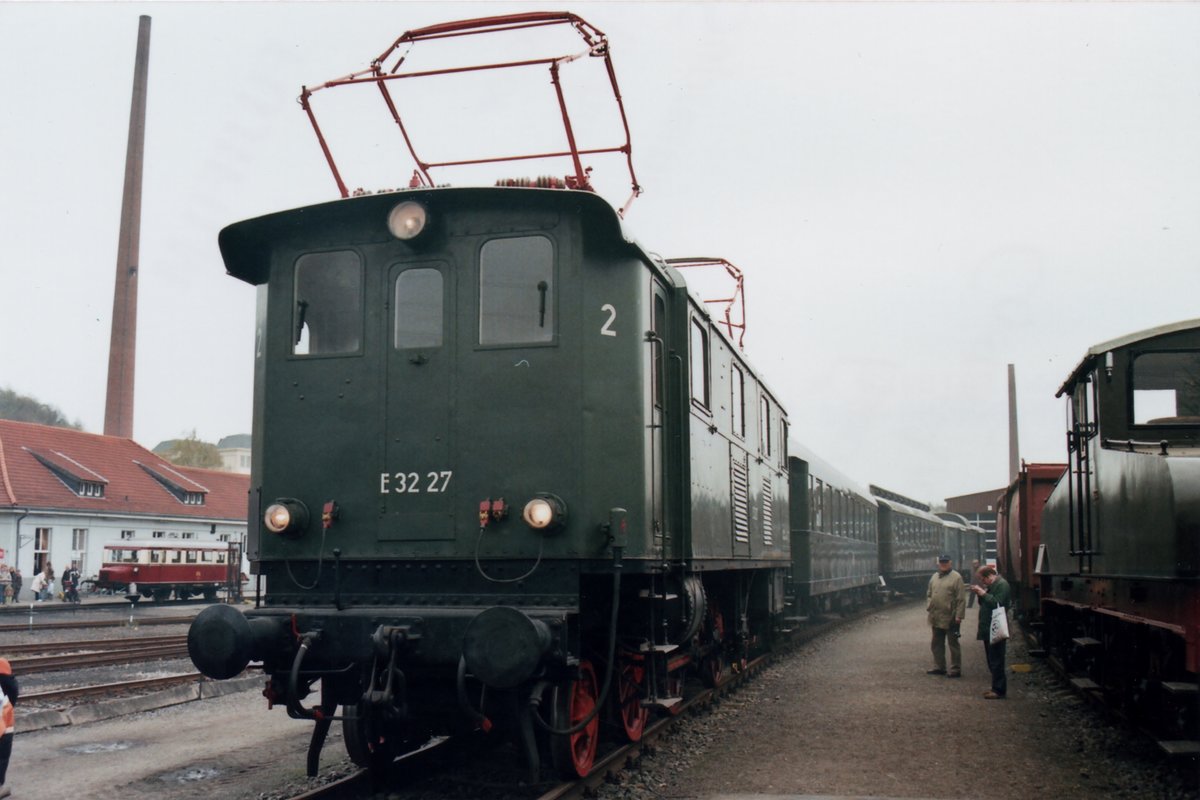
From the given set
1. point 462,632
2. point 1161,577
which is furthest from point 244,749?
point 1161,577

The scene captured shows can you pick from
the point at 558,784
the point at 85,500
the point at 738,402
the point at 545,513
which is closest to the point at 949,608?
the point at 738,402

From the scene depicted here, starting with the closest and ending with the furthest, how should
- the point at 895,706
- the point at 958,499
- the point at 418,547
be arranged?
the point at 418,547 < the point at 895,706 < the point at 958,499

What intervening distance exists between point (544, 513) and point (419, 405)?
1174 millimetres

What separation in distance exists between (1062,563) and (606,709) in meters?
5.83

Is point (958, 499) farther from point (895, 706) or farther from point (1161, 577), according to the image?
point (1161, 577)

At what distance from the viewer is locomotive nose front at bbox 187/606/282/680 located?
6461mm

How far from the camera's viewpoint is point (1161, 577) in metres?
7.13

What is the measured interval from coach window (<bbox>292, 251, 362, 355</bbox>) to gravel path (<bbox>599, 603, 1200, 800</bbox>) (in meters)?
3.53

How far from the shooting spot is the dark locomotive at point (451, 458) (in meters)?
6.68

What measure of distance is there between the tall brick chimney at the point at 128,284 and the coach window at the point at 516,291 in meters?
42.2

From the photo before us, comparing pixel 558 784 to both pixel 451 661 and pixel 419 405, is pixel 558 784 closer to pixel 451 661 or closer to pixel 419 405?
pixel 451 661

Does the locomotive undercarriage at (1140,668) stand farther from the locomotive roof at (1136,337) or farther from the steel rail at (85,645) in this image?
the steel rail at (85,645)

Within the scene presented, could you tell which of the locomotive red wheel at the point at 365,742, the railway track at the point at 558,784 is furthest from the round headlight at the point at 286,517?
the railway track at the point at 558,784

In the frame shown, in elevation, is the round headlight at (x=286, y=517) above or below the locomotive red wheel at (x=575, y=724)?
above
